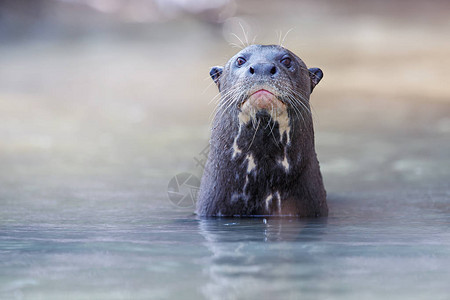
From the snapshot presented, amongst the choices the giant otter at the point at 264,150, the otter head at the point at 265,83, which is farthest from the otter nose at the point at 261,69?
the giant otter at the point at 264,150

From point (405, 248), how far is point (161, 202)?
4.00 metres

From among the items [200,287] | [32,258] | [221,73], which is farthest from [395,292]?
[221,73]

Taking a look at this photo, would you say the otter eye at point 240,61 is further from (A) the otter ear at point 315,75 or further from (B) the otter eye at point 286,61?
(A) the otter ear at point 315,75

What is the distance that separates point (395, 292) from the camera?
9.98 feet

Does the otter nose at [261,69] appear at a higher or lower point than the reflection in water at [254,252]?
higher

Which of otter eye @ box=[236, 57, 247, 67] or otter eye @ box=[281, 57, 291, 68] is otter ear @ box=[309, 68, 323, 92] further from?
otter eye @ box=[236, 57, 247, 67]

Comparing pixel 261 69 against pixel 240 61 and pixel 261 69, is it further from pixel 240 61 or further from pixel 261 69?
pixel 240 61

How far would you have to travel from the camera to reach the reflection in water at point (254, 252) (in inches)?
123

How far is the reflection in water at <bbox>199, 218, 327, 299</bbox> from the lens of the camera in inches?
123

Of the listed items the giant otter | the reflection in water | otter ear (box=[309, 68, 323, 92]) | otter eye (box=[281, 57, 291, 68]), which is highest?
otter ear (box=[309, 68, 323, 92])

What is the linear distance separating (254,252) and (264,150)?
6.01ft

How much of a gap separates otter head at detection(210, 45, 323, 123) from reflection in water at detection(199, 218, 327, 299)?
30.2 inches

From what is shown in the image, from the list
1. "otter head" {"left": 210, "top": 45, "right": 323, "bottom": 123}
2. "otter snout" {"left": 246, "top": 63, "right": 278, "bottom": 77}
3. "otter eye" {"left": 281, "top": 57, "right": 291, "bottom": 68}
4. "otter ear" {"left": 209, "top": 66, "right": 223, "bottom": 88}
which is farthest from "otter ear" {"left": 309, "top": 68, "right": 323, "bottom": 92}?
"otter snout" {"left": 246, "top": 63, "right": 278, "bottom": 77}

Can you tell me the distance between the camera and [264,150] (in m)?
5.80
